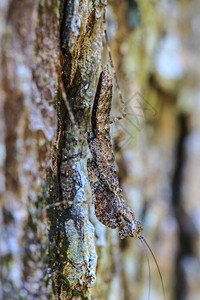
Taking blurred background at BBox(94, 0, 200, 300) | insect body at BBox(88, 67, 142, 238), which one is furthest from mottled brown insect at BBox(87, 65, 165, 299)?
blurred background at BBox(94, 0, 200, 300)

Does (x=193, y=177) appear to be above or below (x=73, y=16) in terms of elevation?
above

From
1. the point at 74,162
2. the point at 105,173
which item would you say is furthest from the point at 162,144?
the point at 74,162

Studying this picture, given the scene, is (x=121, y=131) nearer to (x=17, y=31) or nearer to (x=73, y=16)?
Result: (x=73, y=16)

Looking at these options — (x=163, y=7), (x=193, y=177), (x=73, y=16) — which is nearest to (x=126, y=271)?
(x=193, y=177)

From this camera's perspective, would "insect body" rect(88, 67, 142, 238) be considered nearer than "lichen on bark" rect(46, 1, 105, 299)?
A: No

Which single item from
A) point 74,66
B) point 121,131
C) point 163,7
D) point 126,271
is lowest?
point 126,271

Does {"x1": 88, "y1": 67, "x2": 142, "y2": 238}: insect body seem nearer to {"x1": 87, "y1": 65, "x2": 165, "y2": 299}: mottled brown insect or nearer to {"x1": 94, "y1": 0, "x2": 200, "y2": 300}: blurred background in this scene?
{"x1": 87, "y1": 65, "x2": 165, "y2": 299}: mottled brown insect

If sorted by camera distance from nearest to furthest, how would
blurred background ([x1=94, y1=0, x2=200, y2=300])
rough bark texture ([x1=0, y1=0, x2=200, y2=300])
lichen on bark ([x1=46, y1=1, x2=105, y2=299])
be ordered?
1. rough bark texture ([x1=0, y1=0, x2=200, y2=300])
2. lichen on bark ([x1=46, y1=1, x2=105, y2=299])
3. blurred background ([x1=94, y1=0, x2=200, y2=300])
